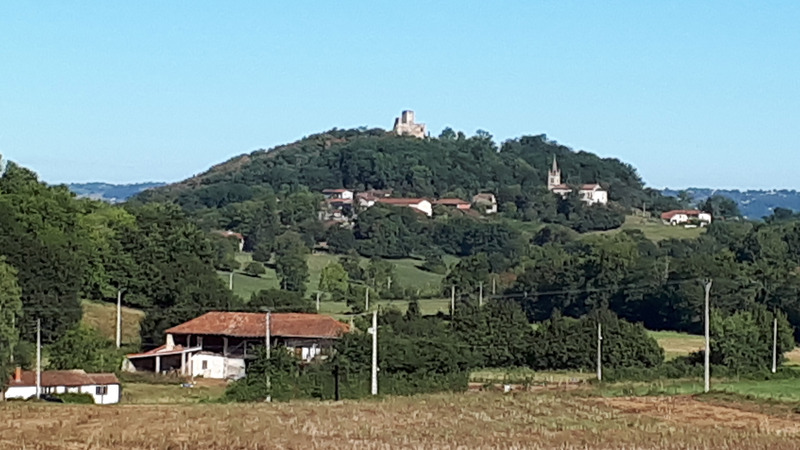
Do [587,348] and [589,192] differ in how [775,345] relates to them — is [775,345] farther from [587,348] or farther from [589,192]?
[589,192]

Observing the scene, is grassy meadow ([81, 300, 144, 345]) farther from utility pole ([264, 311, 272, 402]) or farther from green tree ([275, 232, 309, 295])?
green tree ([275, 232, 309, 295])

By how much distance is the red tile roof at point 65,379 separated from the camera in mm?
44938

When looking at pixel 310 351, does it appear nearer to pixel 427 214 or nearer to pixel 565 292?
pixel 565 292

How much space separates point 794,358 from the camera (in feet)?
230

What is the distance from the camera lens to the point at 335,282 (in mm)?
99750

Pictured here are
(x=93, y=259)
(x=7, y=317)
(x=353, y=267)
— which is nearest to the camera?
(x=7, y=317)

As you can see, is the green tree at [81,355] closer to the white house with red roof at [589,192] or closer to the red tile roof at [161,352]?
the red tile roof at [161,352]

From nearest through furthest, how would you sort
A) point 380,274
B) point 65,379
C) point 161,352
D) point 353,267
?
point 65,379 → point 161,352 → point 380,274 → point 353,267

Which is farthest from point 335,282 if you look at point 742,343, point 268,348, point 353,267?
point 268,348

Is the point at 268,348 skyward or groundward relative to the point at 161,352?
skyward

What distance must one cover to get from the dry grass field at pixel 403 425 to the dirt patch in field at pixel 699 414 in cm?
3

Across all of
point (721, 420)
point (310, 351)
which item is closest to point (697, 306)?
point (310, 351)

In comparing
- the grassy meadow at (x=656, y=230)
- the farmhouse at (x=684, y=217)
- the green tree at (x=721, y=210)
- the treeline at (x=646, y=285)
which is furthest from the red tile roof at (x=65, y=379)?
the green tree at (x=721, y=210)

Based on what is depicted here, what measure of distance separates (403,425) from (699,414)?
9928 mm
